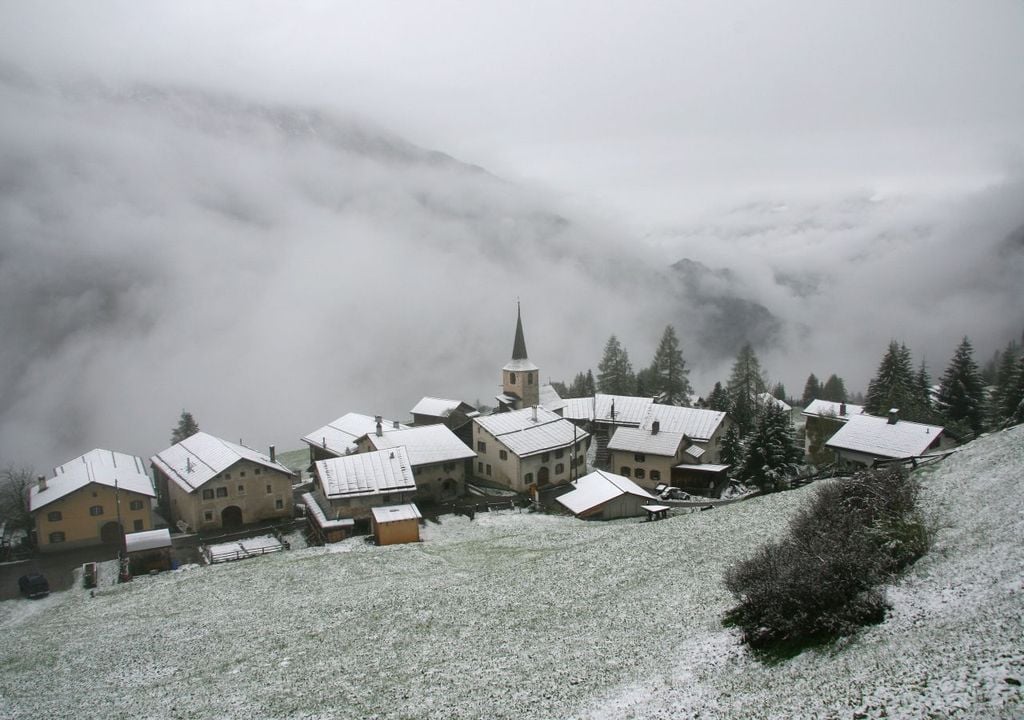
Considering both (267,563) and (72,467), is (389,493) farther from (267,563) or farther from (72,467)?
(72,467)

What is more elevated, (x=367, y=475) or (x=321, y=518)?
(x=367, y=475)

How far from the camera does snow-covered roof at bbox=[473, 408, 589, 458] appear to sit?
165 feet

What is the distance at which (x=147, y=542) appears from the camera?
35500 millimetres

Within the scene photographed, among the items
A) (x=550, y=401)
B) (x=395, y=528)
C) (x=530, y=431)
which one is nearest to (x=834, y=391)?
(x=550, y=401)

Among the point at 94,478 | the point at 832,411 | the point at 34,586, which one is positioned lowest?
the point at 34,586

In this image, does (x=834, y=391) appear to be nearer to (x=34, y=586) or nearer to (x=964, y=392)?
(x=964, y=392)

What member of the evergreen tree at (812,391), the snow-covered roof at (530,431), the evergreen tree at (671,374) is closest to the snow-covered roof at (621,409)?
the snow-covered roof at (530,431)

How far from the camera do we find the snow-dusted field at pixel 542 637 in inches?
454

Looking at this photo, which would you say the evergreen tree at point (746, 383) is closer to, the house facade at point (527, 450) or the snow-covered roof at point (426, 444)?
the house facade at point (527, 450)

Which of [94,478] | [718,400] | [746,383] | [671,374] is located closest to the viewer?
[94,478]

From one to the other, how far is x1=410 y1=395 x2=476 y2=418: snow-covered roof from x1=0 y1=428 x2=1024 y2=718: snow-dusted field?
42.4 metres

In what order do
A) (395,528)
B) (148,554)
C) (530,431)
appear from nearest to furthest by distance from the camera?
1. (148,554)
2. (395,528)
3. (530,431)

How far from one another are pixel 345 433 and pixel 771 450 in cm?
4442

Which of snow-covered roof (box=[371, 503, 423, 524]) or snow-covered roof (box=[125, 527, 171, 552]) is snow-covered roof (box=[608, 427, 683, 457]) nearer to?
snow-covered roof (box=[371, 503, 423, 524])
